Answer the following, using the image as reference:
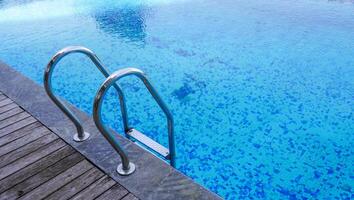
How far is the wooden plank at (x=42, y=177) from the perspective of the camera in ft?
6.96

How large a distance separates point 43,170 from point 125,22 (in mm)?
6559

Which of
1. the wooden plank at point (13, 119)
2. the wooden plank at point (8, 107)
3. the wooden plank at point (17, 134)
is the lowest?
the wooden plank at point (17, 134)

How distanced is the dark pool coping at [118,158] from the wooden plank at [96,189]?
0.17 ft

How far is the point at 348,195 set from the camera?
3346 mm

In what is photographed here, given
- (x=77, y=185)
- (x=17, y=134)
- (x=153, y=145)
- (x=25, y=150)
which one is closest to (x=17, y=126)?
(x=17, y=134)

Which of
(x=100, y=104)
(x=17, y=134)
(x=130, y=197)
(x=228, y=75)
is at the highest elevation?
(x=100, y=104)

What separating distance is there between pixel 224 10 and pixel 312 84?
4282 mm

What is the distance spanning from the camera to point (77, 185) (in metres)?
2.16

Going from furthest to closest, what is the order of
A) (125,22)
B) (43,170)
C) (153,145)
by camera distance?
(125,22)
(153,145)
(43,170)

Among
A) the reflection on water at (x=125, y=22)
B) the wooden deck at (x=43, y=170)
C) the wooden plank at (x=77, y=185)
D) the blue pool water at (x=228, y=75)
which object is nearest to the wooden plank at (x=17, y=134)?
the wooden deck at (x=43, y=170)

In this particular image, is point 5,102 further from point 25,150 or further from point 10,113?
point 25,150

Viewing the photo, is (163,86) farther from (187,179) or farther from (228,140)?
(187,179)

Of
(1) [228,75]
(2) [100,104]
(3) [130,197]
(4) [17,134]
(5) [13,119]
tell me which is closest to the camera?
(2) [100,104]

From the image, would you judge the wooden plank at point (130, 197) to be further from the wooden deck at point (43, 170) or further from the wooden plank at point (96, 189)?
the wooden plank at point (96, 189)
